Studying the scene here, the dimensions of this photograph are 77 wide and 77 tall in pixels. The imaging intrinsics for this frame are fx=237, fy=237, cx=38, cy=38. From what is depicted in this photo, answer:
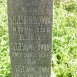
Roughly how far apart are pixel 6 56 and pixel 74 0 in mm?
2465

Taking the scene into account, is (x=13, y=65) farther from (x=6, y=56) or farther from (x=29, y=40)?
(x=6, y=56)

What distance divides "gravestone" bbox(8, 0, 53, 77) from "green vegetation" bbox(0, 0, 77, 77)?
18.5 inches

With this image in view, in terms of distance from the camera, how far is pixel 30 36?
2.81m

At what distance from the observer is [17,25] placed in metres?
2.75

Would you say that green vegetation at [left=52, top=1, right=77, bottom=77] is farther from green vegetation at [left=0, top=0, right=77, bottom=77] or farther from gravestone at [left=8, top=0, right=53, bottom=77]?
gravestone at [left=8, top=0, right=53, bottom=77]

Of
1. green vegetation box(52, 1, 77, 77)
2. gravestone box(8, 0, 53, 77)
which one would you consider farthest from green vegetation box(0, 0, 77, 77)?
gravestone box(8, 0, 53, 77)

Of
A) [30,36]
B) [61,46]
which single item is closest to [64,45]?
[61,46]

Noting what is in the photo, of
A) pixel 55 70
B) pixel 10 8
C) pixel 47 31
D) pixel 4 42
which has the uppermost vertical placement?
pixel 10 8

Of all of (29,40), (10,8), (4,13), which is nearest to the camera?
(10,8)

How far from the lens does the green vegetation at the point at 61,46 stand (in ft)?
11.4

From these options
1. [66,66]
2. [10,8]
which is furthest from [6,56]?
[10,8]

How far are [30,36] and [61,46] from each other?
1.30 m

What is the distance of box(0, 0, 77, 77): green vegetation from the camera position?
3465mm

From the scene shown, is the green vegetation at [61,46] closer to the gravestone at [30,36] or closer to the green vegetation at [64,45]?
the green vegetation at [64,45]
